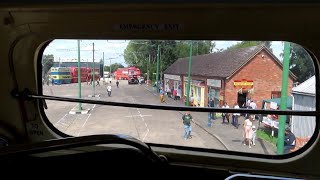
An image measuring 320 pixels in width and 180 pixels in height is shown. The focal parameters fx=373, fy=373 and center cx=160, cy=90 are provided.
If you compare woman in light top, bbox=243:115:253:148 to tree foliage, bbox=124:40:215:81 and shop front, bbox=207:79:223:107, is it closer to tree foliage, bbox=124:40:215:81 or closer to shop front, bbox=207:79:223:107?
shop front, bbox=207:79:223:107

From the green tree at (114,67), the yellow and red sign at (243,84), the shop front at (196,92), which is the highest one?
the green tree at (114,67)

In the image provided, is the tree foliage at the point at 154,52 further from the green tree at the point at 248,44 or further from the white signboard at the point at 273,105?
the white signboard at the point at 273,105

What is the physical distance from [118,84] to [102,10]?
2.24 feet

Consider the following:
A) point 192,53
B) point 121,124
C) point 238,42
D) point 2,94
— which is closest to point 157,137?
point 121,124

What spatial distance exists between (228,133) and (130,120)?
34.5 inches

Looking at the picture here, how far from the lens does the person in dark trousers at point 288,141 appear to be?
281cm

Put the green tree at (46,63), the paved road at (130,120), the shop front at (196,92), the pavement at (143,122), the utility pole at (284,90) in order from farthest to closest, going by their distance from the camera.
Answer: the green tree at (46,63) → the paved road at (130,120) → the pavement at (143,122) → the shop front at (196,92) → the utility pole at (284,90)

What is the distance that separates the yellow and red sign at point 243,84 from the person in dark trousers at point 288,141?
1.49 ft

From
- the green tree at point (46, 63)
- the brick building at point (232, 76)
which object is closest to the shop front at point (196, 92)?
the brick building at point (232, 76)

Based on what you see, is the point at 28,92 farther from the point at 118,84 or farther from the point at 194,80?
the point at 194,80

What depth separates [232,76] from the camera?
2787 mm

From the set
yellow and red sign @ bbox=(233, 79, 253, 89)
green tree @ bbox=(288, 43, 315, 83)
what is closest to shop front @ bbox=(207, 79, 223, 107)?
yellow and red sign @ bbox=(233, 79, 253, 89)

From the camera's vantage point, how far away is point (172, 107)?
3066 mm

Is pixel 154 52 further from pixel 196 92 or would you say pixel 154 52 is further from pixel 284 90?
pixel 284 90
